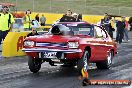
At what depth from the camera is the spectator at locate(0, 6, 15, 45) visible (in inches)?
773

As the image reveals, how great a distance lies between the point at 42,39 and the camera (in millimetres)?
12938

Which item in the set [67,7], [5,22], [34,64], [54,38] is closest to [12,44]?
[5,22]

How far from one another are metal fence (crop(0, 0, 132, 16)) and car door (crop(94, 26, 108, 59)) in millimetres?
37526

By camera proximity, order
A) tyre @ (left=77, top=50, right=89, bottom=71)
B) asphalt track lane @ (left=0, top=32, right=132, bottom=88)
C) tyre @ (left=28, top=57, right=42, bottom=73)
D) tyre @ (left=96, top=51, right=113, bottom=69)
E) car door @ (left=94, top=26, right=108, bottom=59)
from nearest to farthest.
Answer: asphalt track lane @ (left=0, top=32, right=132, bottom=88) < tyre @ (left=77, top=50, right=89, bottom=71) < tyre @ (left=28, top=57, right=42, bottom=73) < car door @ (left=94, top=26, right=108, bottom=59) < tyre @ (left=96, top=51, right=113, bottom=69)

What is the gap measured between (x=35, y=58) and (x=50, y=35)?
2.64 ft

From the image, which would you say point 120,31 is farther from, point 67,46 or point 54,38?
point 67,46

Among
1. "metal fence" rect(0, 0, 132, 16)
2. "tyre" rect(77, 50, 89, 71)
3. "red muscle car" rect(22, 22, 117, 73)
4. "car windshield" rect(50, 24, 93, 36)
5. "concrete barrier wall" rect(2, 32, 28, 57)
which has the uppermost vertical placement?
"car windshield" rect(50, 24, 93, 36)

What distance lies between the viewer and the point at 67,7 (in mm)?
54875

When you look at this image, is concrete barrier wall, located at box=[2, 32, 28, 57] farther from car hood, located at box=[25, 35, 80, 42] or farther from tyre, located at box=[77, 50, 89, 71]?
tyre, located at box=[77, 50, 89, 71]

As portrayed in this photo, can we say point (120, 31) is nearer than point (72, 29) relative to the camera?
No

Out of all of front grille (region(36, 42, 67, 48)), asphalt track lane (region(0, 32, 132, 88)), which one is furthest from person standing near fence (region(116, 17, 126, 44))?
front grille (region(36, 42, 67, 48))

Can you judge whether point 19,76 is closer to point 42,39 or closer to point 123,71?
point 42,39

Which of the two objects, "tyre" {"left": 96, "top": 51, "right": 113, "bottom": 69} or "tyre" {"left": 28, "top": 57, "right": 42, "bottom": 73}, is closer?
"tyre" {"left": 28, "top": 57, "right": 42, "bottom": 73}

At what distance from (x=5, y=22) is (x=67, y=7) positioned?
3540 cm
